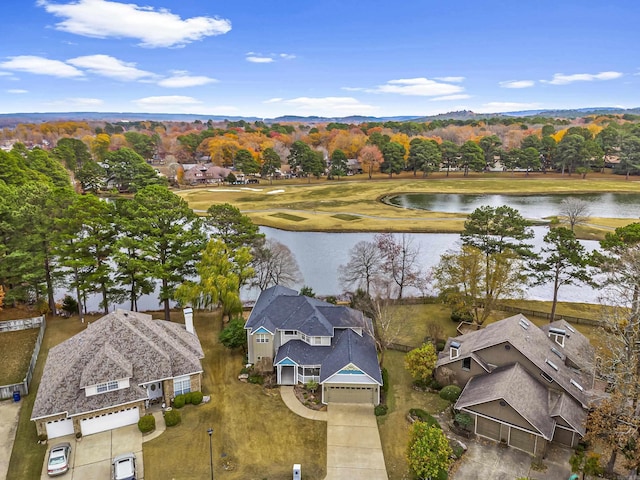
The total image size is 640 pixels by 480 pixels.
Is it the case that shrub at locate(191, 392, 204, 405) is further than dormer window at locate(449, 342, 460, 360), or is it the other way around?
dormer window at locate(449, 342, 460, 360)

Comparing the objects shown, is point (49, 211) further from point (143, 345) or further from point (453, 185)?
point (453, 185)

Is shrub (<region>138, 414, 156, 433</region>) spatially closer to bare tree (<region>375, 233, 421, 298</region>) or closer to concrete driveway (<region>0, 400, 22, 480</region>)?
concrete driveway (<region>0, 400, 22, 480</region>)

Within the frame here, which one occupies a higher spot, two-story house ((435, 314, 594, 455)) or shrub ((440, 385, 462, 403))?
two-story house ((435, 314, 594, 455))

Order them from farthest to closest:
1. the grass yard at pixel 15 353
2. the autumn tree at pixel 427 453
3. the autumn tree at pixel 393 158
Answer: the autumn tree at pixel 393 158 < the grass yard at pixel 15 353 < the autumn tree at pixel 427 453

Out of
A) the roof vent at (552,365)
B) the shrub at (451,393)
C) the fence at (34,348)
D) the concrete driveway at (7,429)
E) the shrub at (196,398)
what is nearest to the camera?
the concrete driveway at (7,429)

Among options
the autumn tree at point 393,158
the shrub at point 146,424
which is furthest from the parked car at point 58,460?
the autumn tree at point 393,158

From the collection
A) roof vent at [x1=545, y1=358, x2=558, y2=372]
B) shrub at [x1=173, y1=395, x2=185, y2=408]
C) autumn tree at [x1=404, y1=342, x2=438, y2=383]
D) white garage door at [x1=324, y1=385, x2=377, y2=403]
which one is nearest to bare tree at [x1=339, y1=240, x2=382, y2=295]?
autumn tree at [x1=404, y1=342, x2=438, y2=383]

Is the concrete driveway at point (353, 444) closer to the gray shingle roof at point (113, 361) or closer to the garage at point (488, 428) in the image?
the garage at point (488, 428)
